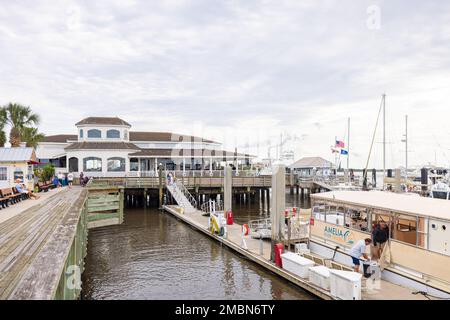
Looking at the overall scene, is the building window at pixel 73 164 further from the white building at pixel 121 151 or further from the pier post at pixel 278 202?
the pier post at pixel 278 202

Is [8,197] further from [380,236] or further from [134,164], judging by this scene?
[134,164]

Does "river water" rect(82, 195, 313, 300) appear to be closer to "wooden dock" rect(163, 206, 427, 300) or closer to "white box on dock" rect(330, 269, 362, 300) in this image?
"wooden dock" rect(163, 206, 427, 300)

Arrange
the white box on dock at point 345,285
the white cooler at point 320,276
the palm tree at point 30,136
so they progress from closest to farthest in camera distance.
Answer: the white box on dock at point 345,285 < the white cooler at point 320,276 < the palm tree at point 30,136

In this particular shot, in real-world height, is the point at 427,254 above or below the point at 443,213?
below

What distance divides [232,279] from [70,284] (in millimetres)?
7295

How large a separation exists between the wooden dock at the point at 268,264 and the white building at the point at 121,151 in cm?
2190

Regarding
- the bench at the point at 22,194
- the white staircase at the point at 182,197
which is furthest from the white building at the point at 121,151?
the bench at the point at 22,194

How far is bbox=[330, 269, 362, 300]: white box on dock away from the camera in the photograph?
10619mm

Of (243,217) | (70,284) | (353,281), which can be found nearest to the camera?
(70,284)

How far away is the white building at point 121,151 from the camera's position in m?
47.6

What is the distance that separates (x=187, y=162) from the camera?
55312 mm
